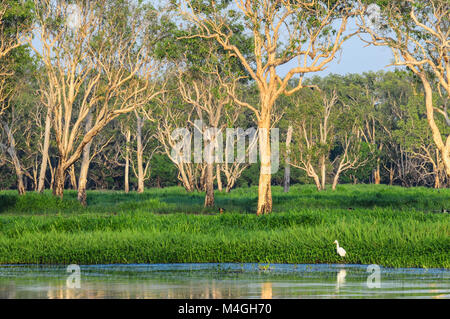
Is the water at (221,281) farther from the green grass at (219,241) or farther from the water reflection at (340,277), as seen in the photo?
the green grass at (219,241)

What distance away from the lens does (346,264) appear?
1841cm

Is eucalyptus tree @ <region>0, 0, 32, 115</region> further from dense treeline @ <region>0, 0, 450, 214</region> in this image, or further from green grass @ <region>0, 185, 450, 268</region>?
green grass @ <region>0, 185, 450, 268</region>

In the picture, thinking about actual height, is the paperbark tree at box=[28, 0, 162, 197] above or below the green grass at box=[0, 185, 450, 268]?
above

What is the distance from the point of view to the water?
13.2 metres

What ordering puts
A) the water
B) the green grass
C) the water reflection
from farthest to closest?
the green grass → the water reflection → the water

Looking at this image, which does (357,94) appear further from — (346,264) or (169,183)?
(346,264)

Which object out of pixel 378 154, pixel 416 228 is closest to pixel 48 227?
pixel 416 228

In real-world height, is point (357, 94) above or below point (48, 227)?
above

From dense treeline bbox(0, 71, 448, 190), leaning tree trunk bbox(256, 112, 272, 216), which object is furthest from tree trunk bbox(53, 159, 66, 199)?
dense treeline bbox(0, 71, 448, 190)

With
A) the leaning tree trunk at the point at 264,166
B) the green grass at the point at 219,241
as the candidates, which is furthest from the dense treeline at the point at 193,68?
the green grass at the point at 219,241

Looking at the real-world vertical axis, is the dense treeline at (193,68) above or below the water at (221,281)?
above

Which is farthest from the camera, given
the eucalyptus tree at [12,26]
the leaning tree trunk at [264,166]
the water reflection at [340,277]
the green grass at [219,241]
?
the eucalyptus tree at [12,26]

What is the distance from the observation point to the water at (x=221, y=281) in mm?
13156

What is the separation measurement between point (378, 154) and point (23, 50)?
147 feet
